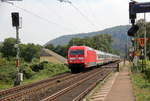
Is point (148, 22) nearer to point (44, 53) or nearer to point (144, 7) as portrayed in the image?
point (44, 53)

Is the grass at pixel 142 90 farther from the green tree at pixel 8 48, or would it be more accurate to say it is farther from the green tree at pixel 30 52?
the green tree at pixel 8 48

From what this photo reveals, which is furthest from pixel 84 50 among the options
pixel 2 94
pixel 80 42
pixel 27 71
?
pixel 80 42

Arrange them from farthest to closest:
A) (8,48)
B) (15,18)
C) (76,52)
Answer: (8,48), (76,52), (15,18)

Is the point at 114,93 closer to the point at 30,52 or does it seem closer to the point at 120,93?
the point at 120,93

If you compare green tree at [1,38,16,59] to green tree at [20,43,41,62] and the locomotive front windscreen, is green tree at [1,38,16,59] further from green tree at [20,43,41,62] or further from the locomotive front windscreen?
the locomotive front windscreen

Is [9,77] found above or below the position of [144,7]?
below

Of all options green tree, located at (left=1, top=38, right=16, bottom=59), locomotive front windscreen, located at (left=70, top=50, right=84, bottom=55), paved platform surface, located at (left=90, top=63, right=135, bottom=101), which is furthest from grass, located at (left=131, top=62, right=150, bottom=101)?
green tree, located at (left=1, top=38, right=16, bottom=59)

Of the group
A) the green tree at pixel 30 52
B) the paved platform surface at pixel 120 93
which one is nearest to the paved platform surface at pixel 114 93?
the paved platform surface at pixel 120 93

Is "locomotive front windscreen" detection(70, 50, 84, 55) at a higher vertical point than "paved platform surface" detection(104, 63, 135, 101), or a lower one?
higher

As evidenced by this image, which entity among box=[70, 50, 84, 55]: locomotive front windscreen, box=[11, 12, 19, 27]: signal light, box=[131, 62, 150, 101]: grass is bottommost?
box=[131, 62, 150, 101]: grass

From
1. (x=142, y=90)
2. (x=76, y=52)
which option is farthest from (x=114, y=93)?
(x=76, y=52)

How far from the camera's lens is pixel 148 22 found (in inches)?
3465

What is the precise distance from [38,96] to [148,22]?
2856 inches

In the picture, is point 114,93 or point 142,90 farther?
point 142,90
